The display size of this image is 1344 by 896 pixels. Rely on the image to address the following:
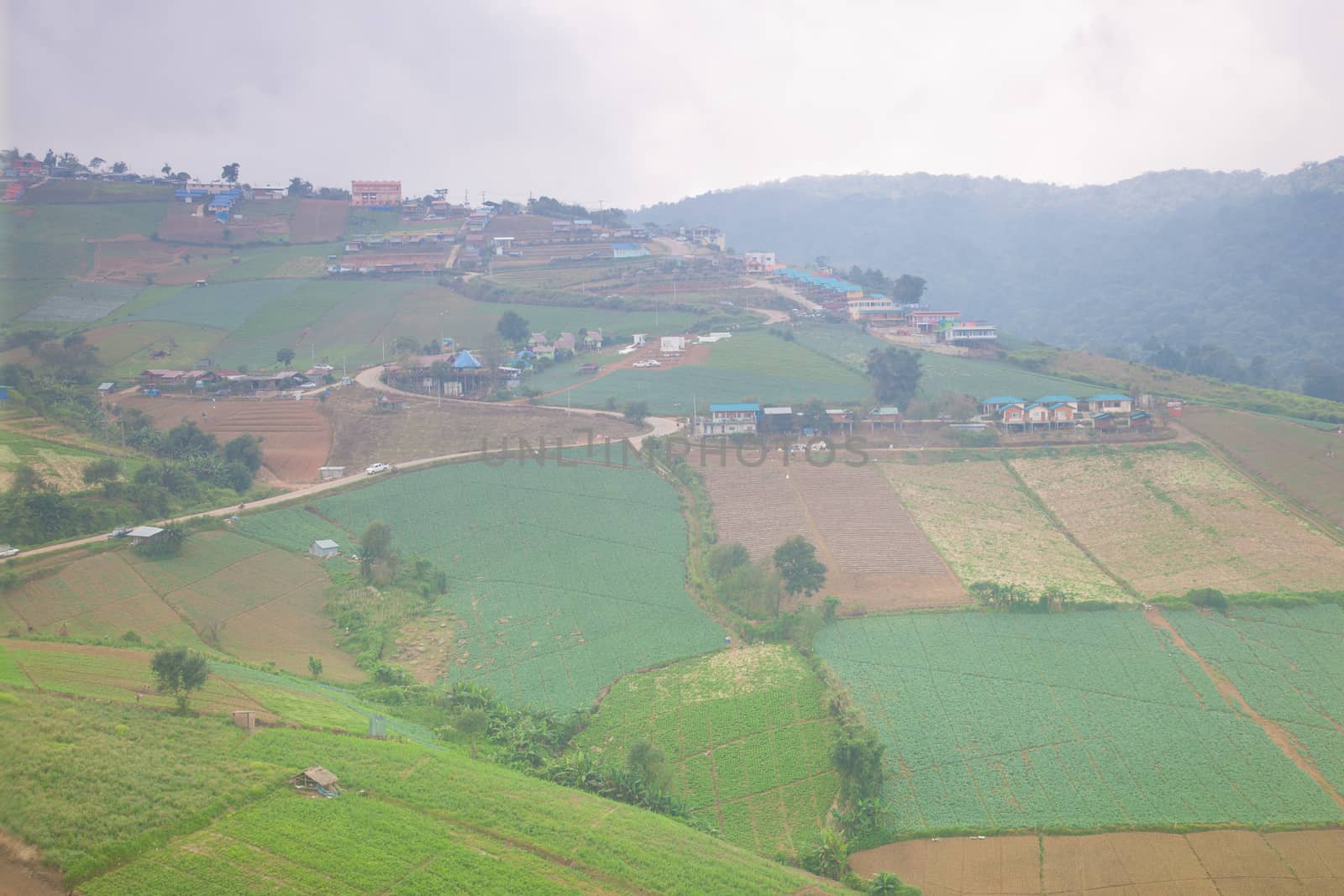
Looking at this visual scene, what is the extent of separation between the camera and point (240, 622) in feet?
93.7

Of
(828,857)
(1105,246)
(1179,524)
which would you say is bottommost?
(828,857)

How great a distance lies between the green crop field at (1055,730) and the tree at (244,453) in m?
26.8

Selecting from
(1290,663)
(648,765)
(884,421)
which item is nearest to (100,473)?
(648,765)

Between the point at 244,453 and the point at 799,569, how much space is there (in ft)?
83.3

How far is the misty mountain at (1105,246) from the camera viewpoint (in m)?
95.4

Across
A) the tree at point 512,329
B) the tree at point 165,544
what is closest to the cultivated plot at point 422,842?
the tree at point 165,544

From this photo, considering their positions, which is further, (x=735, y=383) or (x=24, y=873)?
(x=735, y=383)

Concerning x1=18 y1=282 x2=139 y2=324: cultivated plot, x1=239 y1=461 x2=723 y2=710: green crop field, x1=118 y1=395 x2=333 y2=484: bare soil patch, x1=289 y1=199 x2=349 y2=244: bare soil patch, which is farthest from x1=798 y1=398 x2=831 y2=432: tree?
x1=289 y1=199 x2=349 y2=244: bare soil patch

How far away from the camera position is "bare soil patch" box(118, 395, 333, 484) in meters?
44.2

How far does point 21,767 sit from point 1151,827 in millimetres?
21858

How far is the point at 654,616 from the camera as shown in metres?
30.8

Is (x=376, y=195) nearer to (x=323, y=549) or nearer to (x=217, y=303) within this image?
(x=217, y=303)

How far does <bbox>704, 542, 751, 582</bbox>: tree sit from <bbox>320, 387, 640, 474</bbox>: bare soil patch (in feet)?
39.5

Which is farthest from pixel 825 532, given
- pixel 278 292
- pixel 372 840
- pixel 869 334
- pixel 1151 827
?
pixel 278 292
